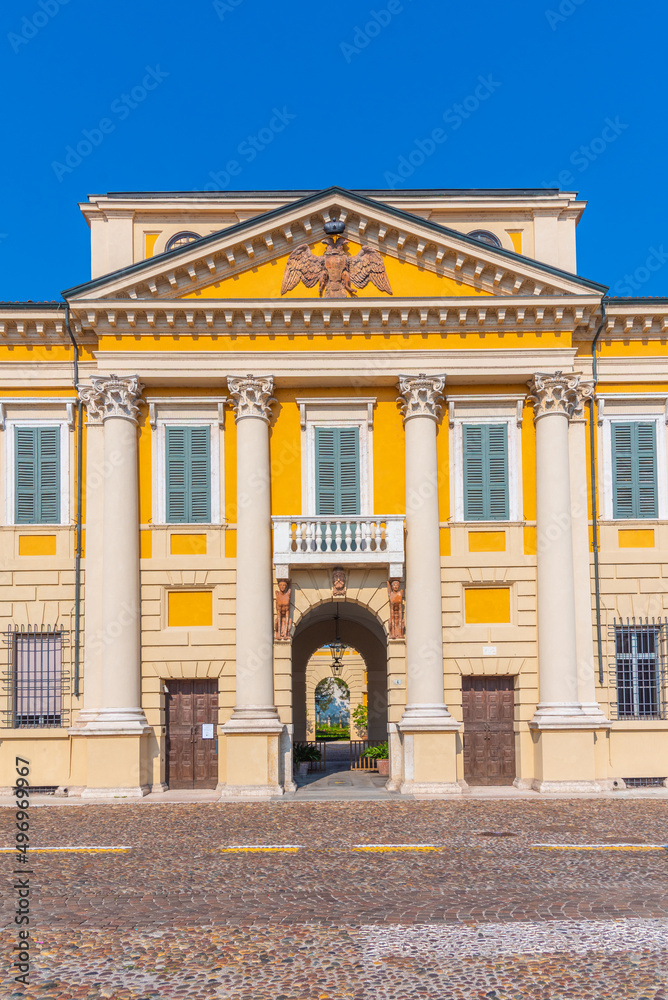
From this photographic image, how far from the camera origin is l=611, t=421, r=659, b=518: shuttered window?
2289 centimetres

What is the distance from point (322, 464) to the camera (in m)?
22.6

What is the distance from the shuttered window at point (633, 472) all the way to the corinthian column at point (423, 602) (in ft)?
13.8

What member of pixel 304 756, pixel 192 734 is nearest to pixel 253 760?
pixel 192 734

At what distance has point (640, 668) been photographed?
2236 centimetres

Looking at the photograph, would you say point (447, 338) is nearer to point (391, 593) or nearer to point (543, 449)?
point (543, 449)

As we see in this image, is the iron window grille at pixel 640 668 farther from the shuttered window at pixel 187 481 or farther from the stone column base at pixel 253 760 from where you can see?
the shuttered window at pixel 187 481

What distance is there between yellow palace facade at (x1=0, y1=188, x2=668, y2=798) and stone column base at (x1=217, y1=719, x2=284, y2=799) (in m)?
0.47

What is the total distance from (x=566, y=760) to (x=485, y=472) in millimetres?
6426

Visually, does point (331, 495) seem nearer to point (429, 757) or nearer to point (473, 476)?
point (473, 476)

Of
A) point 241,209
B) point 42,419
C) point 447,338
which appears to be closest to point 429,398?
point 447,338

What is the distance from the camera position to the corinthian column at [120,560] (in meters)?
21.2

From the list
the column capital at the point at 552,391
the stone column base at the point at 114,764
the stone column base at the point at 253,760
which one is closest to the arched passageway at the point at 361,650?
the stone column base at the point at 253,760

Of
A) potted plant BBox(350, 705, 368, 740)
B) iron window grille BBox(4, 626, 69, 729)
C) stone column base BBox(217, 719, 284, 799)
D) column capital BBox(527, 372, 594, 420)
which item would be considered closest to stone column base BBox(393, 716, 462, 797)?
stone column base BBox(217, 719, 284, 799)

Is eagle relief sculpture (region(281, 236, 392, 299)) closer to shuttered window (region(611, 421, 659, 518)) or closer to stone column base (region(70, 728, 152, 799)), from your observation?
shuttered window (region(611, 421, 659, 518))
